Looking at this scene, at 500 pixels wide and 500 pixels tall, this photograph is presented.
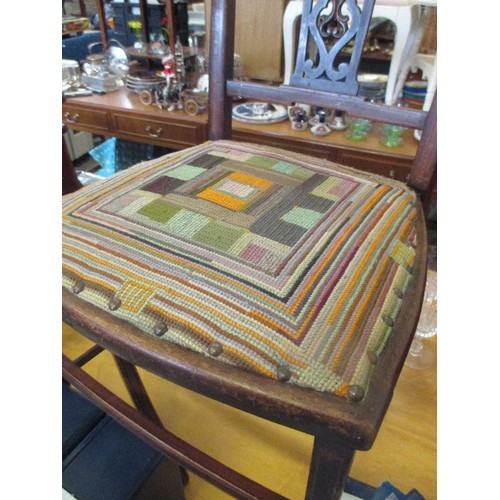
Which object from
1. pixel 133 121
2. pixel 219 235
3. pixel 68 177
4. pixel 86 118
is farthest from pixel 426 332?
pixel 86 118

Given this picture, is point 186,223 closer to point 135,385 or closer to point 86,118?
point 135,385

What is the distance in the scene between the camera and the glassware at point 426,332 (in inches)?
31.7

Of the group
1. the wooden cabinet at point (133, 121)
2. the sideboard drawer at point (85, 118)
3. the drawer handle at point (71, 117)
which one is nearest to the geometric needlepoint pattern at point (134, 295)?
the wooden cabinet at point (133, 121)

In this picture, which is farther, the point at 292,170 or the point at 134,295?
the point at 292,170

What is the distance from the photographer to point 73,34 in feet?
5.85

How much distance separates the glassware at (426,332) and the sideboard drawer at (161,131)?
841 mm

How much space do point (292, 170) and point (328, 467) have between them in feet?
1.16

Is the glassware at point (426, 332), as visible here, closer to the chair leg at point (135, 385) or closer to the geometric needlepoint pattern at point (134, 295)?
the chair leg at point (135, 385)

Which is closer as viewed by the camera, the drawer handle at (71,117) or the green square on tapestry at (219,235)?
the green square on tapestry at (219,235)

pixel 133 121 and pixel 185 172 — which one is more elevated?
pixel 185 172

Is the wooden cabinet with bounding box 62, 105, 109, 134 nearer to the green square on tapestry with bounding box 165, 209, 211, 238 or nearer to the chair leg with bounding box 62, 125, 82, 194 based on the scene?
the chair leg with bounding box 62, 125, 82, 194

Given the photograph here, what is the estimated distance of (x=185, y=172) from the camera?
52 centimetres
